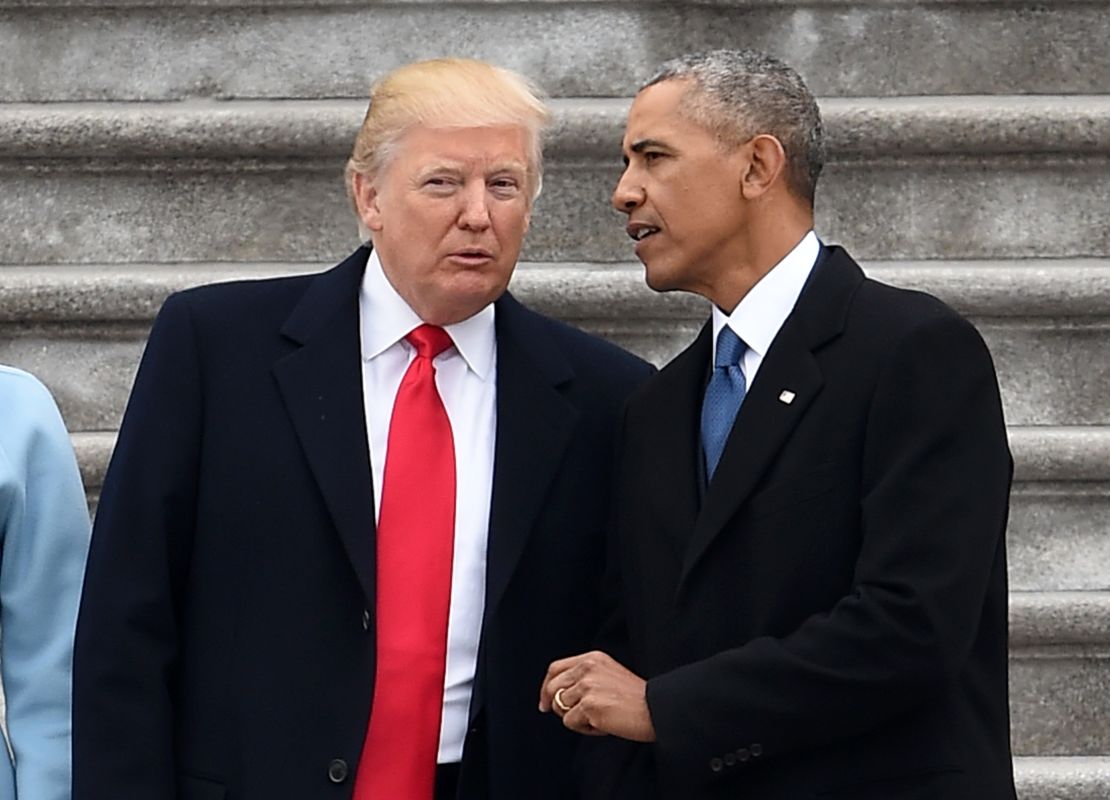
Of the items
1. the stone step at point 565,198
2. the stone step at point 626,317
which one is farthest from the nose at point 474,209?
the stone step at point 565,198

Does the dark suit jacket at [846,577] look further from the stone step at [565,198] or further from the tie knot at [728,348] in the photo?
the stone step at [565,198]

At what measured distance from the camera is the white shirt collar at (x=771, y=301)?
8.06 feet

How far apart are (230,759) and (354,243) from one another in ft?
4.44

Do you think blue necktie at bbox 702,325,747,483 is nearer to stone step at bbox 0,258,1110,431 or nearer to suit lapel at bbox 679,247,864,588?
suit lapel at bbox 679,247,864,588

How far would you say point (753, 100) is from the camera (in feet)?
8.14

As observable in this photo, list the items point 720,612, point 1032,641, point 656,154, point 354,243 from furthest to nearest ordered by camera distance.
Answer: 1. point 354,243
2. point 1032,641
3. point 656,154
4. point 720,612

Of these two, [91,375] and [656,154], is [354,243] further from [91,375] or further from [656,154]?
[656,154]

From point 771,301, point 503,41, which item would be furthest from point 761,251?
point 503,41

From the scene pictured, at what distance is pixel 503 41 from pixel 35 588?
1.71 metres

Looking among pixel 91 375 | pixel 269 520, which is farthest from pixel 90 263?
pixel 269 520

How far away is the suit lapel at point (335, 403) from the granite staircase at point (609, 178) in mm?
963

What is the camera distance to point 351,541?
2.50 metres

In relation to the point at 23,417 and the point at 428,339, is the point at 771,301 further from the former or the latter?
the point at 23,417

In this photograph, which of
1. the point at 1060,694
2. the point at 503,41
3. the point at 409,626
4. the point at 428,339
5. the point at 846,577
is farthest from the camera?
the point at 503,41
